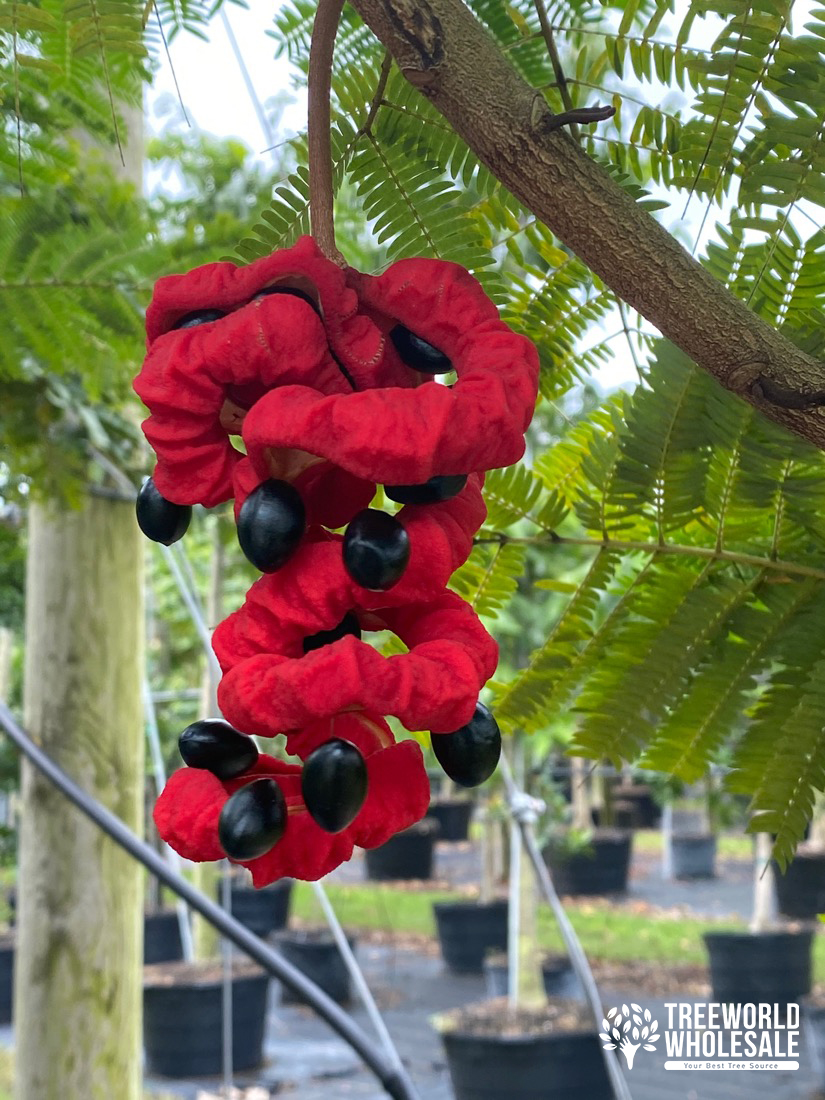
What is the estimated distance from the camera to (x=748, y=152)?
2.37ft

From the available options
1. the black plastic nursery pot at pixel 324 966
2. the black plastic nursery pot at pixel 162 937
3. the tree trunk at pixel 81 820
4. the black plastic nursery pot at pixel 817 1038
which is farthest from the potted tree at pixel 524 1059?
the black plastic nursery pot at pixel 162 937

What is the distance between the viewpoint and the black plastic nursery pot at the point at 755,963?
543cm

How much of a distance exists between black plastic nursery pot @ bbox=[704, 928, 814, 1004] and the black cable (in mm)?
3944

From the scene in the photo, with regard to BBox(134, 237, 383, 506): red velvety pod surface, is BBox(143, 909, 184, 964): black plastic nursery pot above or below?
below

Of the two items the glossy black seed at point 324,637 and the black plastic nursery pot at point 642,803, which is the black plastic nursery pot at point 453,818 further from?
the glossy black seed at point 324,637

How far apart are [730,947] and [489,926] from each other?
1.52 meters

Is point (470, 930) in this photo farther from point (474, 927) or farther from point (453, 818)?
point (453, 818)

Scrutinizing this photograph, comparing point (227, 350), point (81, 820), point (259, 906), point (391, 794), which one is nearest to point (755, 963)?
point (259, 906)

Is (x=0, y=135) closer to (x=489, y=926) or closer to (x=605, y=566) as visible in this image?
(x=605, y=566)

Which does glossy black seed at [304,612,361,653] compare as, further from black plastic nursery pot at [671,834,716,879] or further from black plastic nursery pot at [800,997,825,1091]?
black plastic nursery pot at [671,834,716,879]

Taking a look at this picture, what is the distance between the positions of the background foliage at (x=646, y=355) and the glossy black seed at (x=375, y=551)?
316 millimetres

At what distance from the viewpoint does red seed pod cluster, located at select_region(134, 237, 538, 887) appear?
471 mm

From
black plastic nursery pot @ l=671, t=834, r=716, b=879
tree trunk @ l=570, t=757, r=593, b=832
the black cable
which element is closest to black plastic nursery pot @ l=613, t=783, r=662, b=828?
tree trunk @ l=570, t=757, r=593, b=832

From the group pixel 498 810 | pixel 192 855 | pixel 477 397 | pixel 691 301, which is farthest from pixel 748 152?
pixel 498 810
